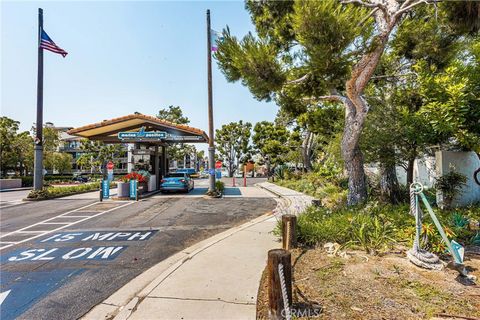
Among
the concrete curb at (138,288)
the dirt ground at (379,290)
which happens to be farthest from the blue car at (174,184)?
the dirt ground at (379,290)

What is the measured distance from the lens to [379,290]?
132 inches

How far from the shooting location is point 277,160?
97.4 feet

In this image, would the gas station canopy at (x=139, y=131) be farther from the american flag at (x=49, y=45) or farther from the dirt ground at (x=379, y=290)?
the dirt ground at (x=379, y=290)

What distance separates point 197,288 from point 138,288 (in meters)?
0.91

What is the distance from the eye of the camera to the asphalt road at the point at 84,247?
3.54 meters

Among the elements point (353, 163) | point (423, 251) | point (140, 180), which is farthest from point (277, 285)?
point (140, 180)

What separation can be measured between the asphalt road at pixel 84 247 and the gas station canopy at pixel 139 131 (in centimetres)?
550

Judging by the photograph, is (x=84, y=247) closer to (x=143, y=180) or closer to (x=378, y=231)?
(x=378, y=231)

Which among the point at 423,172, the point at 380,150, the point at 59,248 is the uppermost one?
the point at 380,150

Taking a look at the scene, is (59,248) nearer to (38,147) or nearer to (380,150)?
(380,150)

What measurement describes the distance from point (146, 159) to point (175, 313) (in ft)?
47.7

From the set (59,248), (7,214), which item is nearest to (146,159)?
(7,214)

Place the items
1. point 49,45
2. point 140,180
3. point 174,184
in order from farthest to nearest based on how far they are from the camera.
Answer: point 174,184 → point 140,180 → point 49,45

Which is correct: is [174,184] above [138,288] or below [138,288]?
above
